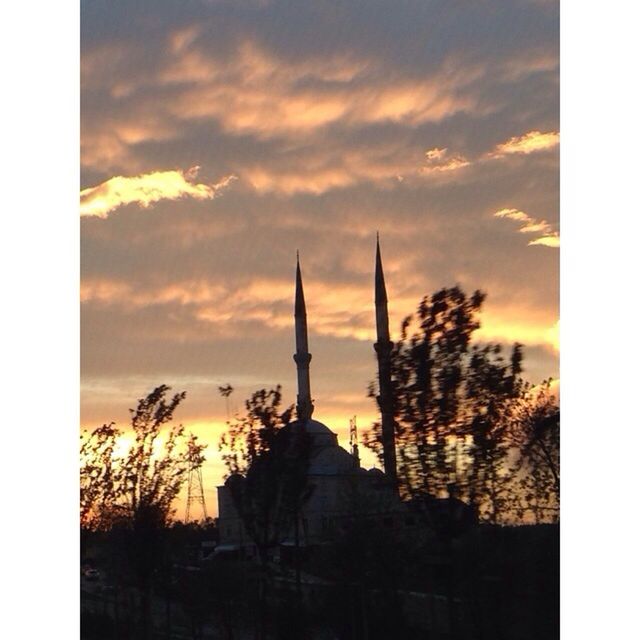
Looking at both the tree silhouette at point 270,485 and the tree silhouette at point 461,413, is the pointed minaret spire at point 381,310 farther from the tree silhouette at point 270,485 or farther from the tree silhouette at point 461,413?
the tree silhouette at point 270,485

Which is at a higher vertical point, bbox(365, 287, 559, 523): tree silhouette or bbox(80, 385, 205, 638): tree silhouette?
bbox(365, 287, 559, 523): tree silhouette

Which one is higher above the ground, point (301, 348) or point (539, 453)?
point (301, 348)

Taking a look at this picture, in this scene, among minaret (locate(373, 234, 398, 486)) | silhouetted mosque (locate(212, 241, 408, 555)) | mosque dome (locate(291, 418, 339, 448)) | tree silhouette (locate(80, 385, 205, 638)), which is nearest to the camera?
minaret (locate(373, 234, 398, 486))

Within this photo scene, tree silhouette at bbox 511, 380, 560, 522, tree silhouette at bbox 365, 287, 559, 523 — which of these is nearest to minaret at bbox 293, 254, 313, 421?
tree silhouette at bbox 365, 287, 559, 523

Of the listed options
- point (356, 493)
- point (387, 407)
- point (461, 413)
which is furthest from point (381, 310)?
point (461, 413)

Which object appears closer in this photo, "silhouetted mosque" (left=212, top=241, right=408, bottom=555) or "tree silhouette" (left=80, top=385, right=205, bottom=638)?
"silhouetted mosque" (left=212, top=241, right=408, bottom=555)

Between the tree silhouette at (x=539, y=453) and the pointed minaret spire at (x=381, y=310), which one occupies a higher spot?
the pointed minaret spire at (x=381, y=310)

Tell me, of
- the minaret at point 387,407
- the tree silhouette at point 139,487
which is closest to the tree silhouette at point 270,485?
the tree silhouette at point 139,487

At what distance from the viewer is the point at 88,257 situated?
30.7ft

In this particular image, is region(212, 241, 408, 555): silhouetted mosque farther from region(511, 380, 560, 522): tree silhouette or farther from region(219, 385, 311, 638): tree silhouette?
region(511, 380, 560, 522): tree silhouette

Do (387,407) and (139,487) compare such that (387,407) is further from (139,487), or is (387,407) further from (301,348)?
(301,348)

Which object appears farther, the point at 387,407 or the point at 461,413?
the point at 387,407
